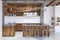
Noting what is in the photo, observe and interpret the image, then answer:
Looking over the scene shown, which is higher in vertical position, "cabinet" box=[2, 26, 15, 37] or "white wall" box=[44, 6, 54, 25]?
"white wall" box=[44, 6, 54, 25]

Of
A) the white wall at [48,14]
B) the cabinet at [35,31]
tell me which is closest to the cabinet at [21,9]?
the white wall at [48,14]

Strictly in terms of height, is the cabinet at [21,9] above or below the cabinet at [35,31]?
A: above

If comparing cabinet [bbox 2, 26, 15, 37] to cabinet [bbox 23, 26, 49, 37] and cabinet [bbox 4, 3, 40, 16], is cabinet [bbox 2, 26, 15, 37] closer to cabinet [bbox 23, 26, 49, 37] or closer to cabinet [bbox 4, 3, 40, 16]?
cabinet [bbox 23, 26, 49, 37]

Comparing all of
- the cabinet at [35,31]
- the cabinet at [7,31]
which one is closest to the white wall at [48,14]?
the cabinet at [35,31]

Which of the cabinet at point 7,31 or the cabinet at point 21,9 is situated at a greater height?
the cabinet at point 21,9

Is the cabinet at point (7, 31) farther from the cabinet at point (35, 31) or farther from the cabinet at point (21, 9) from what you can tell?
the cabinet at point (21, 9)

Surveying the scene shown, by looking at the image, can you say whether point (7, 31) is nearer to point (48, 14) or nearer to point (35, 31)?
point (35, 31)

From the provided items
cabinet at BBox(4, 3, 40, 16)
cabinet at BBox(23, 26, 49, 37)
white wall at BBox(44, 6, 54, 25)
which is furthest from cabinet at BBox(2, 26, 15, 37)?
white wall at BBox(44, 6, 54, 25)

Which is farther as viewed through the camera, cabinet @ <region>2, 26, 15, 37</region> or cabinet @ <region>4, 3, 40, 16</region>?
cabinet @ <region>4, 3, 40, 16</region>

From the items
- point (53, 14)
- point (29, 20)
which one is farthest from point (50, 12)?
point (29, 20)

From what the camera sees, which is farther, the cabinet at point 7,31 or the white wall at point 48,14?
the white wall at point 48,14

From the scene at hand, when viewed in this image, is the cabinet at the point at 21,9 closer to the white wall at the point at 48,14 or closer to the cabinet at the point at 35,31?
the white wall at the point at 48,14

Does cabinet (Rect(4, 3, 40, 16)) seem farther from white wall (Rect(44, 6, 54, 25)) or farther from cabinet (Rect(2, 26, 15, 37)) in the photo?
cabinet (Rect(2, 26, 15, 37))

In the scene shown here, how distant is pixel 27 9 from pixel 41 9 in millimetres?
1054
